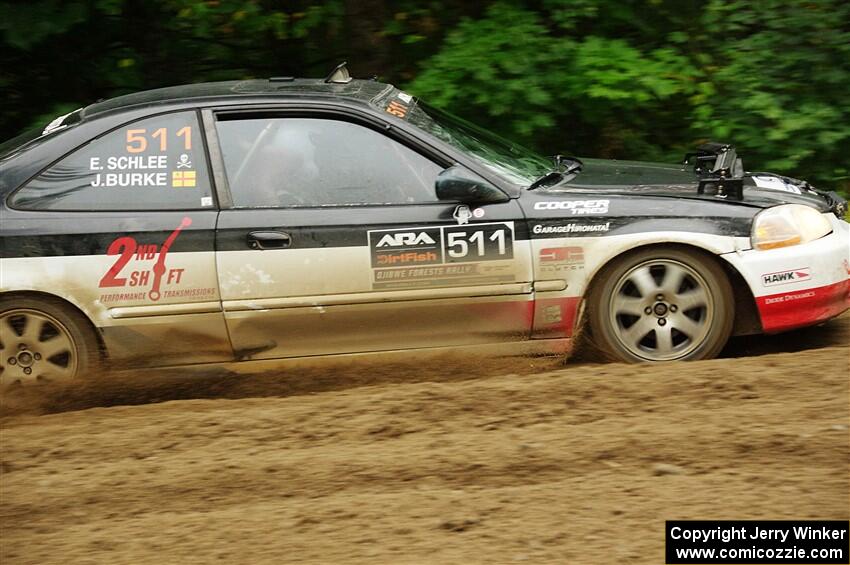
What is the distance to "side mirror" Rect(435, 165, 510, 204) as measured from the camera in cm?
529

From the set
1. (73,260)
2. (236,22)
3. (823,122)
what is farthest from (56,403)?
(823,122)

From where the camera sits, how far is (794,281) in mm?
5355

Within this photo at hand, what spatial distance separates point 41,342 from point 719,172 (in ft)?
11.7

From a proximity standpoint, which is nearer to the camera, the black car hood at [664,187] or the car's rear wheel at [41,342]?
the car's rear wheel at [41,342]

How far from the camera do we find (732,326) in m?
5.41

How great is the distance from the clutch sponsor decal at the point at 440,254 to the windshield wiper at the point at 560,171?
41cm

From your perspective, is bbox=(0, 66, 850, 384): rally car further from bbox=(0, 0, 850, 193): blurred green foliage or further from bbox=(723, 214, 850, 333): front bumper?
bbox=(0, 0, 850, 193): blurred green foliage

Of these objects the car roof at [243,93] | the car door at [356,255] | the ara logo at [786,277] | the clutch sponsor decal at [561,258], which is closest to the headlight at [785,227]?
the ara logo at [786,277]

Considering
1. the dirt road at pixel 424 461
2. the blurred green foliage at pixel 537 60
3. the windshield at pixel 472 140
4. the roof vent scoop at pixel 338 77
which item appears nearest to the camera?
the dirt road at pixel 424 461

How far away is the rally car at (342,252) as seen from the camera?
5340 mm

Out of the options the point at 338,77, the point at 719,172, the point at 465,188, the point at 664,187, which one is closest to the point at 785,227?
the point at 719,172

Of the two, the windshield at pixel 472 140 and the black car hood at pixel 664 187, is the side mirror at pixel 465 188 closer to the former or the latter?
the windshield at pixel 472 140

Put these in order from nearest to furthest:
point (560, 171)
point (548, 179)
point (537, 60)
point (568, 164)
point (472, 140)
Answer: point (548, 179) < point (472, 140) < point (560, 171) < point (568, 164) < point (537, 60)

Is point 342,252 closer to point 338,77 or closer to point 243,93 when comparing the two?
point 243,93
